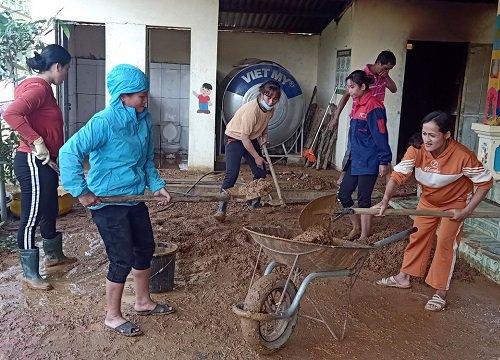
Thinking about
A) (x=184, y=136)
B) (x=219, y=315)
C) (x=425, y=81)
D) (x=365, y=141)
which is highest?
(x=425, y=81)

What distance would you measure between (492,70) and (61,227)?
17.4 ft

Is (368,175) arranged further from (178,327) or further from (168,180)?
A: (168,180)

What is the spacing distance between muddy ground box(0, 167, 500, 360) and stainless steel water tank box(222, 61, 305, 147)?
421cm

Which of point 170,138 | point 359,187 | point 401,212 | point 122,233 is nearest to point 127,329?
point 122,233

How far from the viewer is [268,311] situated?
310 centimetres

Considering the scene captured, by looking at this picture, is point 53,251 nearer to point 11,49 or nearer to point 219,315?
point 219,315

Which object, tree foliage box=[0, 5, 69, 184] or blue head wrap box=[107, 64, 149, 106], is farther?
tree foliage box=[0, 5, 69, 184]

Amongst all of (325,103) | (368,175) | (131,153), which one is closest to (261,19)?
(325,103)

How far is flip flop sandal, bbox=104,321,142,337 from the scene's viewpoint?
325 cm

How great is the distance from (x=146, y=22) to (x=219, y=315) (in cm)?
557

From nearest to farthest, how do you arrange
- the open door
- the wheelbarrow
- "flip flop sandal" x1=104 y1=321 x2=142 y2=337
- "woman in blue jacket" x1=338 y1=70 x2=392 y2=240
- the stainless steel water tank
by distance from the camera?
the wheelbarrow → "flip flop sandal" x1=104 y1=321 x2=142 y2=337 → "woman in blue jacket" x1=338 y1=70 x2=392 y2=240 → the open door → the stainless steel water tank

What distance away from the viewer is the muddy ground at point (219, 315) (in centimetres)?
318

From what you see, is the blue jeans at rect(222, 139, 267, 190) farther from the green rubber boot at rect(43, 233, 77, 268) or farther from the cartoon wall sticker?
the cartoon wall sticker

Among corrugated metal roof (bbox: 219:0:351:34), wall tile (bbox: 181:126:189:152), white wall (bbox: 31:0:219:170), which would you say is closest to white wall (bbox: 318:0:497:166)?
corrugated metal roof (bbox: 219:0:351:34)
